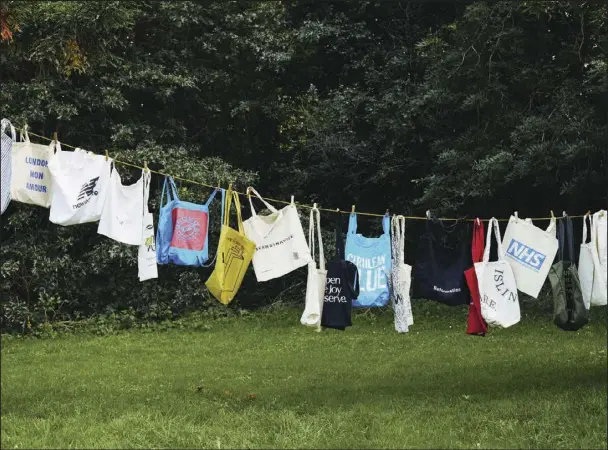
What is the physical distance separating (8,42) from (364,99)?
221 inches

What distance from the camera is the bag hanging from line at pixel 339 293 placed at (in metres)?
5.50

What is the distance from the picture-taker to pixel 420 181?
1198cm

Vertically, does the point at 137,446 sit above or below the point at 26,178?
below

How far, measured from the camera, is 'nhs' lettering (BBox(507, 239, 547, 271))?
5.57 m

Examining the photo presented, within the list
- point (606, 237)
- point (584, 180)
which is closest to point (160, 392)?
point (606, 237)

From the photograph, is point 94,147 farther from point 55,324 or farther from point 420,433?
point 420,433

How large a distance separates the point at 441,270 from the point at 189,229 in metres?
1.93

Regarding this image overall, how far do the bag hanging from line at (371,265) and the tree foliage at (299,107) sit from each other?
17.3 ft

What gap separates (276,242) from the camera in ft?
18.1

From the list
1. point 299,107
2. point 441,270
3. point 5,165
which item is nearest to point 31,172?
point 5,165

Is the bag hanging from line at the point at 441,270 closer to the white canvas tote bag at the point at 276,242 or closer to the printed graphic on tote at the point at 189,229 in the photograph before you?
the white canvas tote bag at the point at 276,242

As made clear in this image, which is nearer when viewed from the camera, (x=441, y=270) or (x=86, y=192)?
(x=86, y=192)

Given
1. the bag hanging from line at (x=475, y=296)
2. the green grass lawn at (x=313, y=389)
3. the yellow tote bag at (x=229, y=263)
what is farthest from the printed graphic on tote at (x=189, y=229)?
the bag hanging from line at (x=475, y=296)

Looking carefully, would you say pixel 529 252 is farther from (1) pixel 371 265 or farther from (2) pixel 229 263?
(2) pixel 229 263
